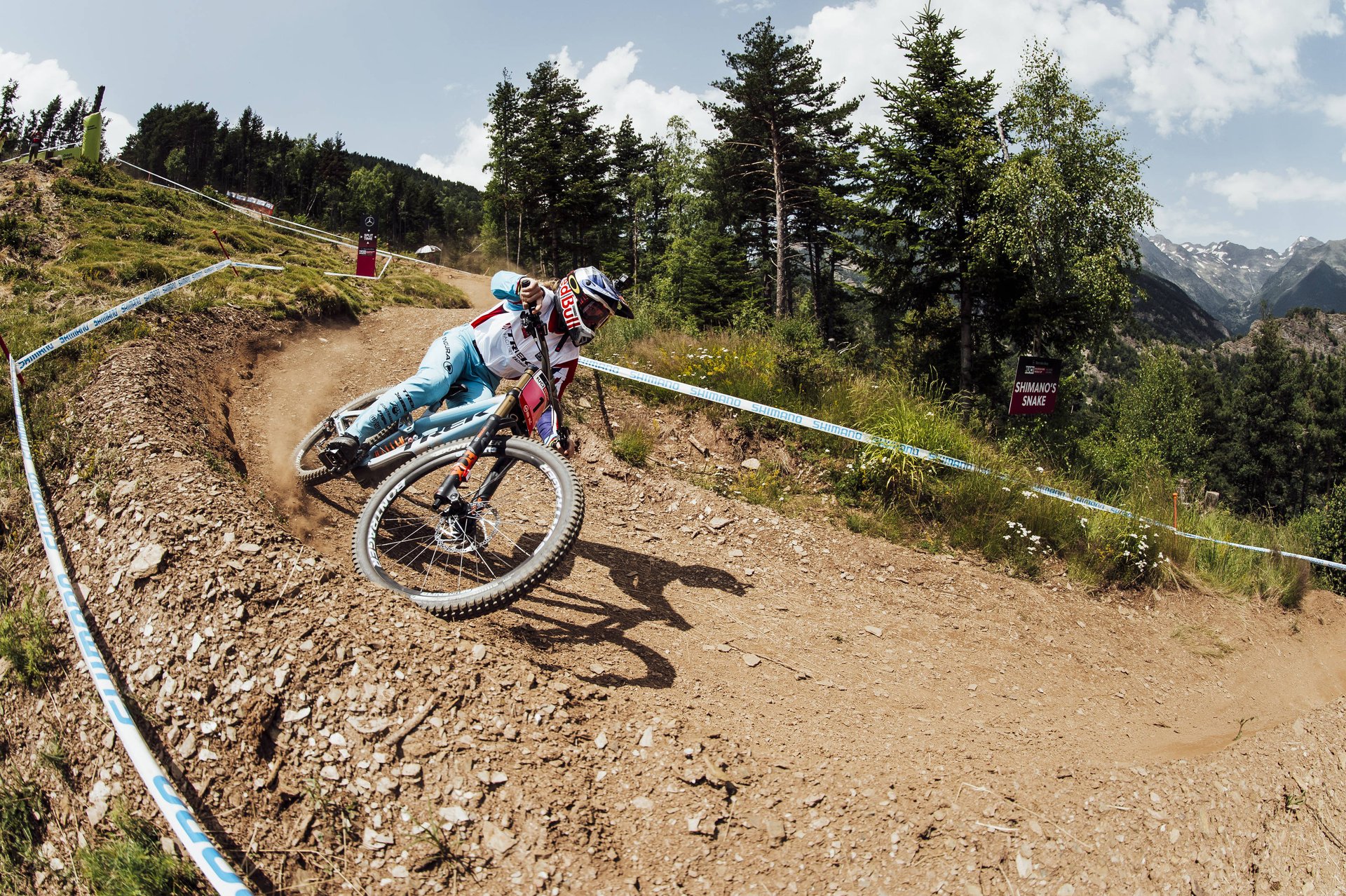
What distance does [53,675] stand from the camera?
3996 millimetres

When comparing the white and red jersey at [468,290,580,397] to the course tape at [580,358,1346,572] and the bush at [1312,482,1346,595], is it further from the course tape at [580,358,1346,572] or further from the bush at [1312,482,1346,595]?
the bush at [1312,482,1346,595]

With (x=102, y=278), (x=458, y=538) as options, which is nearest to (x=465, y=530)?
(x=458, y=538)

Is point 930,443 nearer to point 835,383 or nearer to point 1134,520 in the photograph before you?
point 835,383

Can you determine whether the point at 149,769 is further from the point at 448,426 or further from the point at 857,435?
the point at 857,435

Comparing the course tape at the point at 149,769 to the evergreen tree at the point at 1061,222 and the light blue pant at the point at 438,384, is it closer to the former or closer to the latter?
the light blue pant at the point at 438,384

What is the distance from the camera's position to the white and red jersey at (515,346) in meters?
5.86

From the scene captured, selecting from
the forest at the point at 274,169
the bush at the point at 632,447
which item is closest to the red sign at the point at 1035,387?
the bush at the point at 632,447

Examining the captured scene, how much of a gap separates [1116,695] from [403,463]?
6731 millimetres

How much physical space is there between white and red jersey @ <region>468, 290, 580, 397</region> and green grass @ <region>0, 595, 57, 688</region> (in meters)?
3.46

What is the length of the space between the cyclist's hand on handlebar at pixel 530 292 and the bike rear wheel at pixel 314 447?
78.6 inches

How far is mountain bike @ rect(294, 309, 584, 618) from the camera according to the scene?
4352 millimetres

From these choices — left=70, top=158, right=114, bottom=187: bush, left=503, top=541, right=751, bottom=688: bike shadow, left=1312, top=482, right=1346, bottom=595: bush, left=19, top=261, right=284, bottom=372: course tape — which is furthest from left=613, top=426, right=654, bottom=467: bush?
left=70, top=158, right=114, bottom=187: bush

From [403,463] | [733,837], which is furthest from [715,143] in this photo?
[733,837]

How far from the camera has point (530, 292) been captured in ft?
18.4
